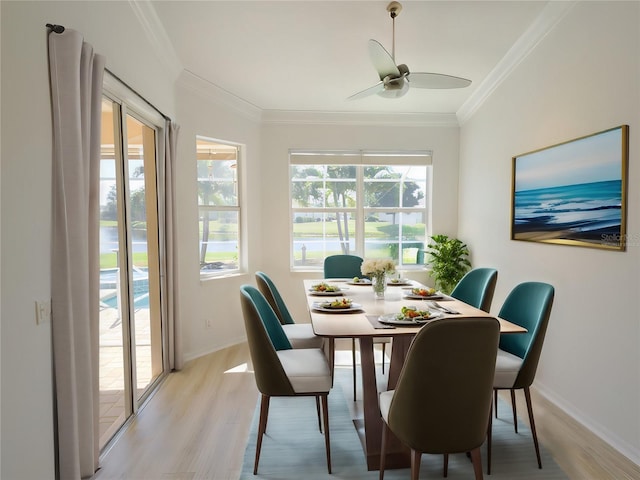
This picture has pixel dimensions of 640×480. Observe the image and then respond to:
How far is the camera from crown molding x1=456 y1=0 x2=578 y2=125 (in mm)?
2784

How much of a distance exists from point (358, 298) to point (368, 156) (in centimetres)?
254

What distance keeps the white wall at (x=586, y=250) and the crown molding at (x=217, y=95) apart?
267cm

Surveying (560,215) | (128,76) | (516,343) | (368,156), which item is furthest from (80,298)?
(368,156)

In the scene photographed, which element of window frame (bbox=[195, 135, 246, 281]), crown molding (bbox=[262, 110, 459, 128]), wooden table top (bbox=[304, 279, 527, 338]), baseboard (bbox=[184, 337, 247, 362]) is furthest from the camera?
crown molding (bbox=[262, 110, 459, 128])

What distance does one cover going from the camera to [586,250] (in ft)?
8.65

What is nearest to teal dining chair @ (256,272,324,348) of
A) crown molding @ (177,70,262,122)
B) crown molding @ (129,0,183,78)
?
crown molding @ (129,0,183,78)

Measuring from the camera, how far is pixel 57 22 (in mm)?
1802

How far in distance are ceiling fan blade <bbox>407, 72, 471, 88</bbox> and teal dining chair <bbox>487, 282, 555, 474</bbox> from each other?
1.40m

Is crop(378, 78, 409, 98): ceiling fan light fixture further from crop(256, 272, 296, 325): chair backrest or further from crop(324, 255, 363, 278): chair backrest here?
crop(324, 255, 363, 278): chair backrest

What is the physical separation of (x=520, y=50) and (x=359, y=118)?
1.96 m

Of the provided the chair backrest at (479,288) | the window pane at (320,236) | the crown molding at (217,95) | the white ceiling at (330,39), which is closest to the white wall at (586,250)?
the white ceiling at (330,39)

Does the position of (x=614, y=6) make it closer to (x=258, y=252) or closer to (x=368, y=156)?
(x=368, y=156)

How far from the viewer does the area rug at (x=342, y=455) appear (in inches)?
83.8

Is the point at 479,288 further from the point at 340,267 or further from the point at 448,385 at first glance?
the point at 448,385
